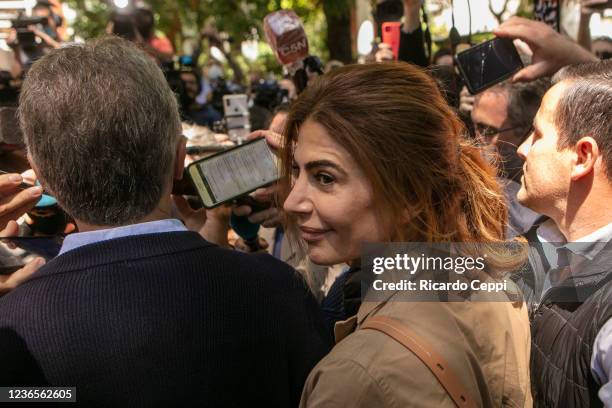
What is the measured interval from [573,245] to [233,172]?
1.02 meters

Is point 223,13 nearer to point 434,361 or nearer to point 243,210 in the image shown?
point 243,210

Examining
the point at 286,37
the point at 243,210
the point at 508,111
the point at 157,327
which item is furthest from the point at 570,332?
the point at 286,37

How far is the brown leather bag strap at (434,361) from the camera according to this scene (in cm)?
111

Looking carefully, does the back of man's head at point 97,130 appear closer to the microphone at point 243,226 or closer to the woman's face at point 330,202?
the woman's face at point 330,202

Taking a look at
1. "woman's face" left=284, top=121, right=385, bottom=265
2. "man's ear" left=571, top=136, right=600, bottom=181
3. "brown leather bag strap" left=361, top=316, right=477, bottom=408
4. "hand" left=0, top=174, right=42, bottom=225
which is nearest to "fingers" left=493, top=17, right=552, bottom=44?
"man's ear" left=571, top=136, right=600, bottom=181

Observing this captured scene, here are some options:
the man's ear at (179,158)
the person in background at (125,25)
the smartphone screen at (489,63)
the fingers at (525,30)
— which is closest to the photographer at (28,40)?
the person in background at (125,25)

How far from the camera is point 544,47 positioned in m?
2.60

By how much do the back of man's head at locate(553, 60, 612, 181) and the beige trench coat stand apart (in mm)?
588

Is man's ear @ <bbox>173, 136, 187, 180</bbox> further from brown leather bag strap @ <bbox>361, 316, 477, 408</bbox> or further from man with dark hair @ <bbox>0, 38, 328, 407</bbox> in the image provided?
brown leather bag strap @ <bbox>361, 316, 477, 408</bbox>

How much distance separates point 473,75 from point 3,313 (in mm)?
2211

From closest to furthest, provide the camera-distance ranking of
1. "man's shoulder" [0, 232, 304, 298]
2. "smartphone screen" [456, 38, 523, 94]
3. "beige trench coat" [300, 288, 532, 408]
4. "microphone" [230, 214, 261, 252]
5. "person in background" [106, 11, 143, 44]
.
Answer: "beige trench coat" [300, 288, 532, 408], "man's shoulder" [0, 232, 304, 298], "microphone" [230, 214, 261, 252], "smartphone screen" [456, 38, 523, 94], "person in background" [106, 11, 143, 44]

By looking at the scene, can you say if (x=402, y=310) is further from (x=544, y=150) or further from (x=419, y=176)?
(x=544, y=150)

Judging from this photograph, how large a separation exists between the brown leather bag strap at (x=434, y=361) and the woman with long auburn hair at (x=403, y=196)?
2 centimetres

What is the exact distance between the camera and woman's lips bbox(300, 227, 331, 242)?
1478 mm
